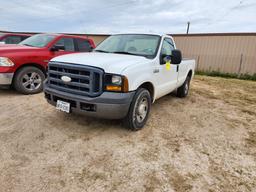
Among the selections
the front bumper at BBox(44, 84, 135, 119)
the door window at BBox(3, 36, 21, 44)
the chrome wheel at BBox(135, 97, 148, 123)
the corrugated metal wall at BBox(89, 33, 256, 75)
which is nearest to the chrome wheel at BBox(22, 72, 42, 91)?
the front bumper at BBox(44, 84, 135, 119)

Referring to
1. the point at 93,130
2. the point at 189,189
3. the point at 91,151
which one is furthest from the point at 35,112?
the point at 189,189

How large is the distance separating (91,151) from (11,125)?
1.72m

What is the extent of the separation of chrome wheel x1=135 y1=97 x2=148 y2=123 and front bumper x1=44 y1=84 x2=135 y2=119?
1.24 feet

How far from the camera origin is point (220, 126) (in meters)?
3.83

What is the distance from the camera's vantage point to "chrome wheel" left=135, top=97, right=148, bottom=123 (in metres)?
3.28

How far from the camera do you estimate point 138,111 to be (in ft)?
10.8

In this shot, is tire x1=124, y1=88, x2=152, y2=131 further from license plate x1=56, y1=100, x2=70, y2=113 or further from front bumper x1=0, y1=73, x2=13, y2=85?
front bumper x1=0, y1=73, x2=13, y2=85

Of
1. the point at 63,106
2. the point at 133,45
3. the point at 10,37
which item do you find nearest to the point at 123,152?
the point at 63,106

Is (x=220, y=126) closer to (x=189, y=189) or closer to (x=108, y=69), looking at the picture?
(x=189, y=189)

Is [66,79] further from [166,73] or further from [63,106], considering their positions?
[166,73]

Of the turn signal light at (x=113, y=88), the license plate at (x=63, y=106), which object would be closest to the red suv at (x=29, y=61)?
the license plate at (x=63, y=106)

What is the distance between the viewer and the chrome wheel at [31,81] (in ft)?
16.6

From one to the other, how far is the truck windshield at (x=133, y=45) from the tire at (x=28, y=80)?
2179 mm

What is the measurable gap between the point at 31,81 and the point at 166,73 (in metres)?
3.73
